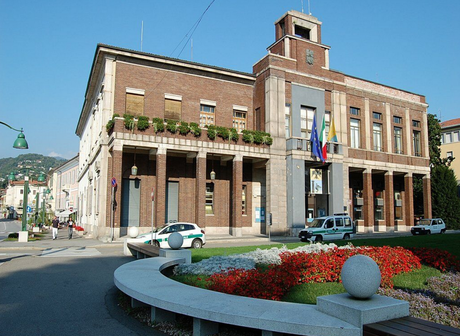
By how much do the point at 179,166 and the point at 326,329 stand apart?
88.0 ft

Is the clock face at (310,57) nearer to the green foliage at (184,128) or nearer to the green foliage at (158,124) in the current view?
the green foliage at (184,128)

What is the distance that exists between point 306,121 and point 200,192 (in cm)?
1241

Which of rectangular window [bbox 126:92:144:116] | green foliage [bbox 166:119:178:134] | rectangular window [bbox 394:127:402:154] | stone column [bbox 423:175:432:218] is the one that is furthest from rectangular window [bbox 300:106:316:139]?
stone column [bbox 423:175:432:218]

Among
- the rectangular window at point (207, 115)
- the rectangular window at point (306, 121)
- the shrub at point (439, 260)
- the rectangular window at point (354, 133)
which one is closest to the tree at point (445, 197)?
the rectangular window at point (354, 133)

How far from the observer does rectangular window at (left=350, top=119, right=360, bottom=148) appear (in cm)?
3692

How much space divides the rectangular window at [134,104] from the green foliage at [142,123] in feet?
7.24

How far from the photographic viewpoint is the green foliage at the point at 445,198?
4212 cm

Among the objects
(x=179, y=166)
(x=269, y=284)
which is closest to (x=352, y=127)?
(x=179, y=166)

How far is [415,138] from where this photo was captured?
42375mm

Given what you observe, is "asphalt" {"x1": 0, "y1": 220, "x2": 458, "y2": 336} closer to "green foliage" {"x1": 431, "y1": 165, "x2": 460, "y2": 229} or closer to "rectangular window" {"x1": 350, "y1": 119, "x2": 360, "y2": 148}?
"rectangular window" {"x1": 350, "y1": 119, "x2": 360, "y2": 148}

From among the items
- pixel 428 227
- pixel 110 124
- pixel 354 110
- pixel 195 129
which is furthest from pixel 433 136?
pixel 110 124

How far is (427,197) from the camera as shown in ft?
134

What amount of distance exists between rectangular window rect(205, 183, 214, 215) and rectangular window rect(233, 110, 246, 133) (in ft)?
18.4

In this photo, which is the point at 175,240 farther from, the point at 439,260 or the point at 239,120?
the point at 239,120
